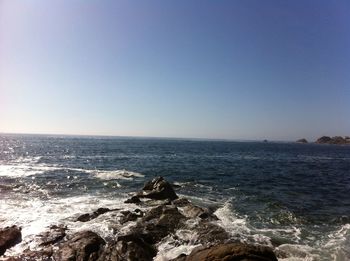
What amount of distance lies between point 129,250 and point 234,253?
5680 millimetres

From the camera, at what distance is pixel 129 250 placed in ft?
51.0

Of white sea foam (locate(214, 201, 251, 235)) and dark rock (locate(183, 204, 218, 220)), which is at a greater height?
dark rock (locate(183, 204, 218, 220))

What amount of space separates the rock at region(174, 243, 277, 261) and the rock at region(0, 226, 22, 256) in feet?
33.1

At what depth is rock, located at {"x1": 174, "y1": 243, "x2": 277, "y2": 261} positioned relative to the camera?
1207cm

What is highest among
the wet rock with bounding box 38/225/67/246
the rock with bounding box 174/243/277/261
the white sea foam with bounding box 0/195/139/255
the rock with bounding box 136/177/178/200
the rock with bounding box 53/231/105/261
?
the rock with bounding box 174/243/277/261

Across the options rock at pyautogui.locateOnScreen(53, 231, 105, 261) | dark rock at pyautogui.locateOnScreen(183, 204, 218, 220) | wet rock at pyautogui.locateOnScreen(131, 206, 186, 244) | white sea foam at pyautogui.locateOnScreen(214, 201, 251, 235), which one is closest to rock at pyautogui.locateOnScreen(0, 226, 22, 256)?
rock at pyautogui.locateOnScreen(53, 231, 105, 261)

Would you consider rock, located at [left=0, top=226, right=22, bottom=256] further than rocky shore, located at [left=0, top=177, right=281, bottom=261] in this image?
Yes

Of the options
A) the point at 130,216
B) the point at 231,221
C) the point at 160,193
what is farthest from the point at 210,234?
the point at 160,193

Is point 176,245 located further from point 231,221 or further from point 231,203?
point 231,203

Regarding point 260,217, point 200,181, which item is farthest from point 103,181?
point 260,217

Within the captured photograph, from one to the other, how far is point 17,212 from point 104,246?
11.8 metres

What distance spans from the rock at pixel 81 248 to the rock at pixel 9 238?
2.81m

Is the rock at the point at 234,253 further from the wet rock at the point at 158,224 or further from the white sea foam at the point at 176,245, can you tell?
the wet rock at the point at 158,224

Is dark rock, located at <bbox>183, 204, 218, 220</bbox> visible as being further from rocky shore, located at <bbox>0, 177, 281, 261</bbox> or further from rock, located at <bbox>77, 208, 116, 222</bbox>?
rock, located at <bbox>77, 208, 116, 222</bbox>
